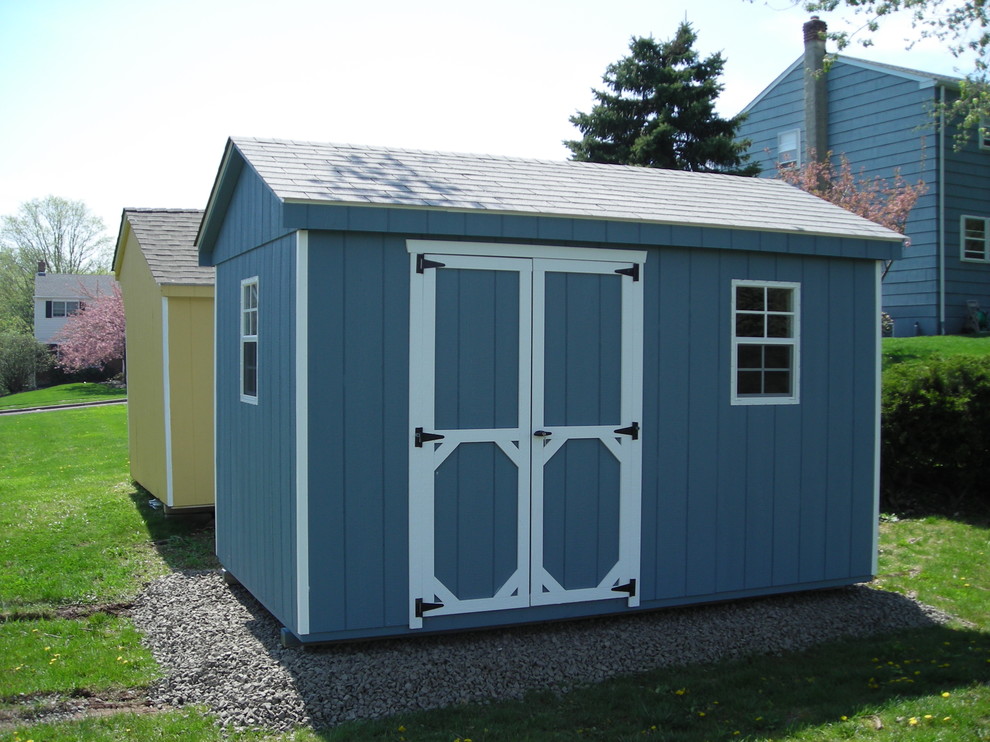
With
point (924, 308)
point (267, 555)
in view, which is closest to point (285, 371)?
point (267, 555)

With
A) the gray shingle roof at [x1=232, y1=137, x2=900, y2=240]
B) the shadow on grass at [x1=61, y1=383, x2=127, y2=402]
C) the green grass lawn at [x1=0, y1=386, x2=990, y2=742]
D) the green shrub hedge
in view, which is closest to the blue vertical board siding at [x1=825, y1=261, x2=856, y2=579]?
the gray shingle roof at [x1=232, y1=137, x2=900, y2=240]

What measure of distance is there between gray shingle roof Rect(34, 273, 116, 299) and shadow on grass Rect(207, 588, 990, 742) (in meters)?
40.1

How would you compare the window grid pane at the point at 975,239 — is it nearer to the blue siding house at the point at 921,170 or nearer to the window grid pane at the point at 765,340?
the blue siding house at the point at 921,170

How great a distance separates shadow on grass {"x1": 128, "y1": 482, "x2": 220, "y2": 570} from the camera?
823 cm

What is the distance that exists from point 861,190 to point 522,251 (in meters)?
14.3

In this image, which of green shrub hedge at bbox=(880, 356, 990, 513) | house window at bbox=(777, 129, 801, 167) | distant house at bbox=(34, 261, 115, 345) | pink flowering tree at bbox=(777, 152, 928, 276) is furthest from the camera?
distant house at bbox=(34, 261, 115, 345)

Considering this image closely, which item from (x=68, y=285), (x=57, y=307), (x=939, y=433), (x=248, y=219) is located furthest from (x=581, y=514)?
(x=57, y=307)

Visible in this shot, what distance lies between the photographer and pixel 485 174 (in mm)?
6801

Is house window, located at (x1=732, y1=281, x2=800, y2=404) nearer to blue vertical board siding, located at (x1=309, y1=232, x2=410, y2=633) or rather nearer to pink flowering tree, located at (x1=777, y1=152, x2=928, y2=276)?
blue vertical board siding, located at (x1=309, y1=232, x2=410, y2=633)

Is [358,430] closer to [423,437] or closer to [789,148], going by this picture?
[423,437]

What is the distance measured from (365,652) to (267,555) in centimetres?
101

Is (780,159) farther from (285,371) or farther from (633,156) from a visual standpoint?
(285,371)

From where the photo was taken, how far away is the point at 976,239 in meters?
18.3

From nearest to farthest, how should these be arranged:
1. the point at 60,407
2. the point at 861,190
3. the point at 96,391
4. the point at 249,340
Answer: the point at 249,340 → the point at 861,190 → the point at 60,407 → the point at 96,391
